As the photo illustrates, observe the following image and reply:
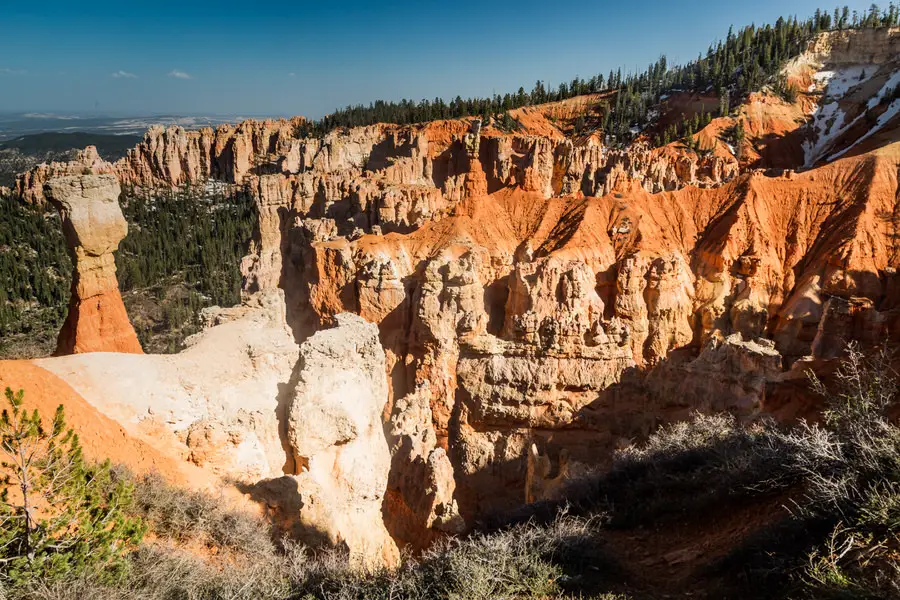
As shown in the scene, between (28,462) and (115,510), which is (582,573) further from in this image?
(28,462)

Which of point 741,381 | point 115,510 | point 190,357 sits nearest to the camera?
point 115,510

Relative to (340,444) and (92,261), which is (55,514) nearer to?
(340,444)

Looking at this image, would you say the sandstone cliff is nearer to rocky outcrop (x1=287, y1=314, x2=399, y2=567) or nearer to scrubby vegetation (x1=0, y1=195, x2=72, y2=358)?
rocky outcrop (x1=287, y1=314, x2=399, y2=567)

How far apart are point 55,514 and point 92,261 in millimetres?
12876

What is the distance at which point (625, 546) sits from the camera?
8227mm

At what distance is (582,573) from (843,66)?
77.3m

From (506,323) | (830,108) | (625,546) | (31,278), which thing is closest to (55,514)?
(625,546)

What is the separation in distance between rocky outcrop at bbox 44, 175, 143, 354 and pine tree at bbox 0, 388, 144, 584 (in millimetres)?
11646

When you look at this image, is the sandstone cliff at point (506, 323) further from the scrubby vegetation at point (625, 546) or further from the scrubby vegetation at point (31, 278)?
the scrubby vegetation at point (31, 278)

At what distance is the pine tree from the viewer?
5.85 metres

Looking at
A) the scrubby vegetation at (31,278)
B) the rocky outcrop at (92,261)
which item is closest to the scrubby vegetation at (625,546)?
the rocky outcrop at (92,261)

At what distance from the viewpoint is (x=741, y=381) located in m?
20.9

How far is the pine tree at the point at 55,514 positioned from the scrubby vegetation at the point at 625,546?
120 millimetres

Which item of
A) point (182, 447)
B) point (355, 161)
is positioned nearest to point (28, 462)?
point (182, 447)
